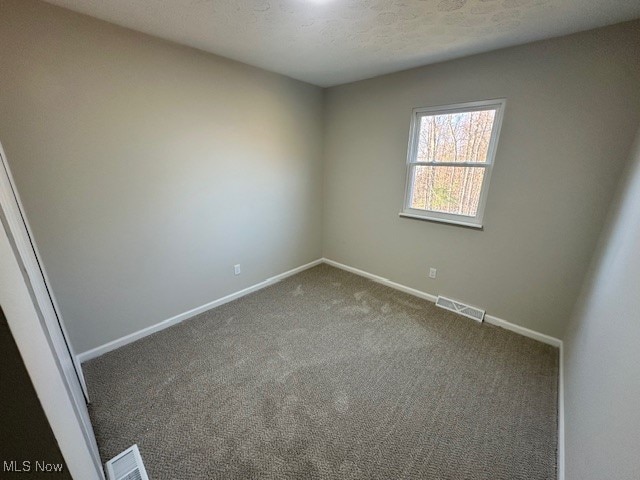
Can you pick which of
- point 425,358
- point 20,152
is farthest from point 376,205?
point 20,152

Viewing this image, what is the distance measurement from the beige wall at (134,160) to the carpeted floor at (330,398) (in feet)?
1.64

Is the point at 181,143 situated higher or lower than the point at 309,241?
higher

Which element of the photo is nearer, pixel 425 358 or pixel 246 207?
pixel 425 358

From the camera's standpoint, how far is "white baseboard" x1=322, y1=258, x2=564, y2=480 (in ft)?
4.71

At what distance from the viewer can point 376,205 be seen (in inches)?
124

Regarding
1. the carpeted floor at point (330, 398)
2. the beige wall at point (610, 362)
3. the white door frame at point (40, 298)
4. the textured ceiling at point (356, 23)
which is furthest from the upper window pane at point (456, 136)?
the white door frame at point (40, 298)

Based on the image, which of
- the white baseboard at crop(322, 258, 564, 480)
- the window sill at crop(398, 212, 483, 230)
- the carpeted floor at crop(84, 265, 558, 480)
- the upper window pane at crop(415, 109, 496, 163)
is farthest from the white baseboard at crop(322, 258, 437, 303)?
the upper window pane at crop(415, 109, 496, 163)

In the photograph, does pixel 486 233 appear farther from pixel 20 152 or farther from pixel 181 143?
Answer: pixel 20 152

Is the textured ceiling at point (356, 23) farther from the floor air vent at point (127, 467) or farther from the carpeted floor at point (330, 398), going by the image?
the floor air vent at point (127, 467)

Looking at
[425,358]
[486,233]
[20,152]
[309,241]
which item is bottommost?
[425,358]

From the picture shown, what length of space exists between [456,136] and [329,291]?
212cm

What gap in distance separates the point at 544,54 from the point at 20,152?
3605mm

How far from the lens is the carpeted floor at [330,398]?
134 cm

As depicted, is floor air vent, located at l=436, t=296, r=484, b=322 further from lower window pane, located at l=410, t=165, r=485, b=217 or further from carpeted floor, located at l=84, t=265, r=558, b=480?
lower window pane, located at l=410, t=165, r=485, b=217
